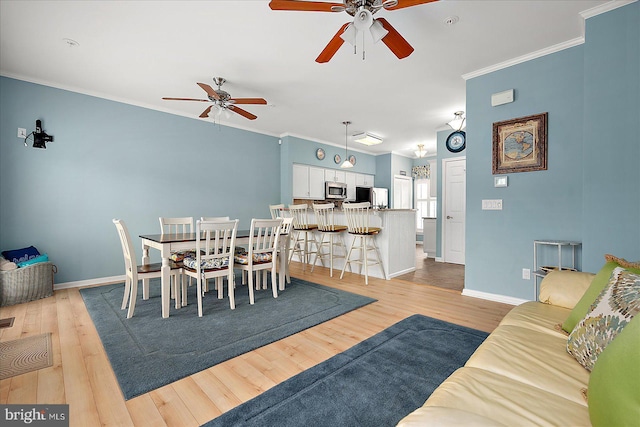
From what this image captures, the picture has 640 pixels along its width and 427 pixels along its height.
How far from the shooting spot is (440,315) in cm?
284

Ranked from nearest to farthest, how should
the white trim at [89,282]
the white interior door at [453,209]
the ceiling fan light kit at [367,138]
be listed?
the white trim at [89,282] → the white interior door at [453,209] → the ceiling fan light kit at [367,138]

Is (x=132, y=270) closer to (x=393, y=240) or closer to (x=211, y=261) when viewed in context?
(x=211, y=261)

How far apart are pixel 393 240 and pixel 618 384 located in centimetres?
364

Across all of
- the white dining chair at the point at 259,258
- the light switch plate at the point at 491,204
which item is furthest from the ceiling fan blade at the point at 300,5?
the light switch plate at the point at 491,204

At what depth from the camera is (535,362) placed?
3.95ft

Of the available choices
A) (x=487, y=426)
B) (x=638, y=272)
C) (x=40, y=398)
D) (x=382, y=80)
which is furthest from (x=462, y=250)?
(x=40, y=398)

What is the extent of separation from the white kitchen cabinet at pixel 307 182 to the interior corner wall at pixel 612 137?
4.77m

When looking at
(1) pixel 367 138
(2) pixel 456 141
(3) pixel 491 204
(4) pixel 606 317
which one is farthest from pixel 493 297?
(1) pixel 367 138

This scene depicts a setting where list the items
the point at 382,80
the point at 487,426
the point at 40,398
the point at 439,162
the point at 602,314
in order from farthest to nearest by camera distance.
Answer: the point at 439,162, the point at 382,80, the point at 40,398, the point at 602,314, the point at 487,426

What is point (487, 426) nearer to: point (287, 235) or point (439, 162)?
point (287, 235)

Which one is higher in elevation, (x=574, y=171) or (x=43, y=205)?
(x=574, y=171)

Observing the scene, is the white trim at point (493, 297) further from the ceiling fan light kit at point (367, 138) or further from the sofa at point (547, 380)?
the ceiling fan light kit at point (367, 138)

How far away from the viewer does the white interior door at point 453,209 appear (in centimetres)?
564

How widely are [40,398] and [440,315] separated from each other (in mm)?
2975
